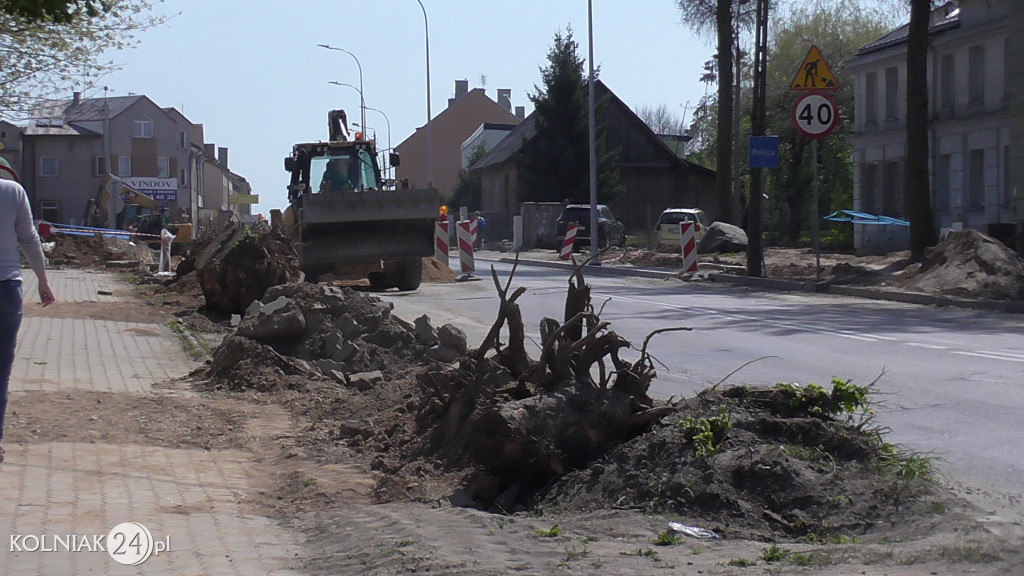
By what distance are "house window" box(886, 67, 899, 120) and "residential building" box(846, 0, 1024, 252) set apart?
0.11ft

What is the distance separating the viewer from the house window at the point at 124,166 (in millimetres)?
82125

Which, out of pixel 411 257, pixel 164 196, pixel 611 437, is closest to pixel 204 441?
pixel 611 437

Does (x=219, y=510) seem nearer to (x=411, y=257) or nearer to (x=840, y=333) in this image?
(x=840, y=333)

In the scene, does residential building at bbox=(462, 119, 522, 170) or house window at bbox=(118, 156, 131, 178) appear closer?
house window at bbox=(118, 156, 131, 178)

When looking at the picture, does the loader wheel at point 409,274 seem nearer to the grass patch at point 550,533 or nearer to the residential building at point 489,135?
the grass patch at point 550,533

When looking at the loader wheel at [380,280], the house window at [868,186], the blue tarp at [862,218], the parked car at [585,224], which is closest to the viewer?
the loader wheel at [380,280]

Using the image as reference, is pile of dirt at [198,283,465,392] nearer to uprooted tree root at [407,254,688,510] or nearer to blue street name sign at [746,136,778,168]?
uprooted tree root at [407,254,688,510]

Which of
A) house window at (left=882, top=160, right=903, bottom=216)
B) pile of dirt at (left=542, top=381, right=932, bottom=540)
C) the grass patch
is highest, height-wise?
house window at (left=882, top=160, right=903, bottom=216)

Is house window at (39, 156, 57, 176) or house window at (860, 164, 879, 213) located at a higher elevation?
house window at (39, 156, 57, 176)

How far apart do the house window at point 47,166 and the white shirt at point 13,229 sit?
7566cm

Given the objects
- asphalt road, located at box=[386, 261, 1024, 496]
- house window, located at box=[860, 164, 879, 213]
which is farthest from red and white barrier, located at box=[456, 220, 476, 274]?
house window, located at box=[860, 164, 879, 213]

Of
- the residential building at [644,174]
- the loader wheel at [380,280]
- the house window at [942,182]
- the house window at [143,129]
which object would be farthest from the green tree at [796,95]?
the house window at [143,129]

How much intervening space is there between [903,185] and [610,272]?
1205 cm

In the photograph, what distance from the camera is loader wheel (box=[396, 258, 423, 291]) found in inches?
814
